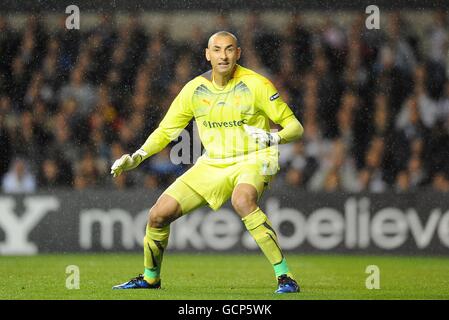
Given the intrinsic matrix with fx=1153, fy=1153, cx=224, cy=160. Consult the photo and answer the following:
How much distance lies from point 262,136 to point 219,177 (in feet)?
2.48

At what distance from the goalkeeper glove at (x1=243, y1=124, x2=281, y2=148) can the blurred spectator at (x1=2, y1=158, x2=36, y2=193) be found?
271 inches

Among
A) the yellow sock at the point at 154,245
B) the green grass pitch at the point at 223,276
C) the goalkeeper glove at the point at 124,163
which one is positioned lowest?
the green grass pitch at the point at 223,276

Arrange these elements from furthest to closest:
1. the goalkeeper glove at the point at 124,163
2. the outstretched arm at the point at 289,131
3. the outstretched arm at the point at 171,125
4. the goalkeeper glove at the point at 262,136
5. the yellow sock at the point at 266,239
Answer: the outstretched arm at the point at 171,125 < the goalkeeper glove at the point at 124,163 < the outstretched arm at the point at 289,131 < the yellow sock at the point at 266,239 < the goalkeeper glove at the point at 262,136

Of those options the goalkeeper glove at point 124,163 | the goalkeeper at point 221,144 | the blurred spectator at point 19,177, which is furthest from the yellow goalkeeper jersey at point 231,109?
the blurred spectator at point 19,177

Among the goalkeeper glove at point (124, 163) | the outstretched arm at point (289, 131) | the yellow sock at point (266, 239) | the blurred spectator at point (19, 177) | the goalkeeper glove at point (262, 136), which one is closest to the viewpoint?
the goalkeeper glove at point (262, 136)

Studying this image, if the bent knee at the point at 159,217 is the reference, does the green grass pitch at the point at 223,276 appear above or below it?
below

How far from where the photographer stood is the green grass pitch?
30.9 feet

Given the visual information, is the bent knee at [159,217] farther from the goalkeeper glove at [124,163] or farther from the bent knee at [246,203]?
the bent knee at [246,203]

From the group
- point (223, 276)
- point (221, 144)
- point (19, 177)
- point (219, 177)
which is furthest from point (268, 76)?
point (219, 177)

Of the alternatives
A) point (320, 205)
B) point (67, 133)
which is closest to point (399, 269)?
point (320, 205)

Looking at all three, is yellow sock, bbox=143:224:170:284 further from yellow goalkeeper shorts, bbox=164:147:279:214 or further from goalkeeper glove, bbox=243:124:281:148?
goalkeeper glove, bbox=243:124:281:148

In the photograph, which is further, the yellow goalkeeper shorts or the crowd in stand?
the crowd in stand

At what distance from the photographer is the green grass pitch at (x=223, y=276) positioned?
9422 millimetres

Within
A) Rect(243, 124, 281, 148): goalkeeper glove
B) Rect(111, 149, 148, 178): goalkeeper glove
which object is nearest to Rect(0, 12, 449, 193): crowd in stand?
Rect(111, 149, 148, 178): goalkeeper glove
